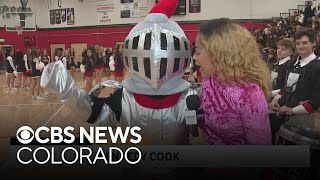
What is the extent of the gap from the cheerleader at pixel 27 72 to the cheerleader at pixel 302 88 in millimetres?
667

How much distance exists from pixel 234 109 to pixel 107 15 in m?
0.43

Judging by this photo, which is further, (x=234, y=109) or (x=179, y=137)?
(x=179, y=137)

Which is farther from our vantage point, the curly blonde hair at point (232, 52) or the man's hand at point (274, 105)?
the man's hand at point (274, 105)

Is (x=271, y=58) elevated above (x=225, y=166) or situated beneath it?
elevated above

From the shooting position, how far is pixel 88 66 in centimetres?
91

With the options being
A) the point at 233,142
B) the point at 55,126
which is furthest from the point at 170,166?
the point at 55,126

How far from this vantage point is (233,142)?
34.6 inches

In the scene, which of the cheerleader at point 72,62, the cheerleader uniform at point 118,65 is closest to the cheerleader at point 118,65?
the cheerleader uniform at point 118,65

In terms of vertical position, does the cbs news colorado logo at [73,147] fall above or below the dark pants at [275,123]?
below

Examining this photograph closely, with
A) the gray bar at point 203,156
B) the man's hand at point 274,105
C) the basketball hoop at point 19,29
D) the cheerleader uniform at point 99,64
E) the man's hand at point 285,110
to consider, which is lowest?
the gray bar at point 203,156

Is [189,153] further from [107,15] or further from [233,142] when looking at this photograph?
[107,15]

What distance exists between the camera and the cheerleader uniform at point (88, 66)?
89 cm

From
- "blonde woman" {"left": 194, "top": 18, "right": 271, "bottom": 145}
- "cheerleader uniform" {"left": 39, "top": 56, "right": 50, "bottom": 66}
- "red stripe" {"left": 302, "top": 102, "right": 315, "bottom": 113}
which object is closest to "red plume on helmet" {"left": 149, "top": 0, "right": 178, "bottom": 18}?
"blonde woman" {"left": 194, "top": 18, "right": 271, "bottom": 145}

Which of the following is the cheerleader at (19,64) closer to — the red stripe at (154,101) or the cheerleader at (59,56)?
the cheerleader at (59,56)
